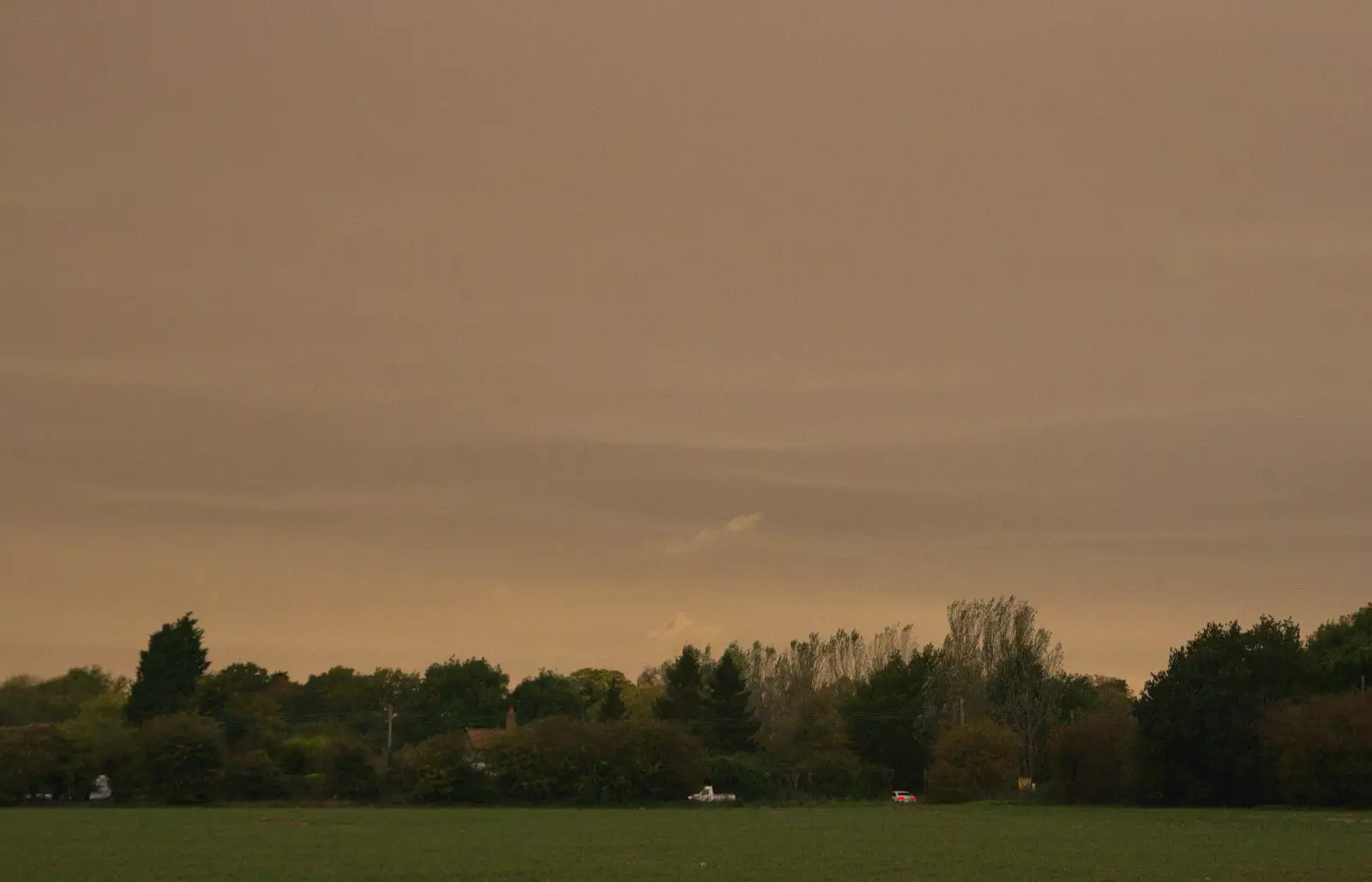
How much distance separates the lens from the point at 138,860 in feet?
102

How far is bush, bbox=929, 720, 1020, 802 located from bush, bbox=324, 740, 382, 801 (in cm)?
2965

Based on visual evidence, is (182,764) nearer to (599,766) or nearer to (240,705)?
(599,766)

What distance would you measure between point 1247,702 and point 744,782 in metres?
26.9

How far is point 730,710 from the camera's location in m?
99.6

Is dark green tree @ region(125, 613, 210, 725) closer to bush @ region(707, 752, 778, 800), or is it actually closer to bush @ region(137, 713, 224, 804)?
bush @ region(137, 713, 224, 804)

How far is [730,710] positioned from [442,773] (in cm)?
2917

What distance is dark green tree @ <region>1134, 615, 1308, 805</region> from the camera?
64438 mm

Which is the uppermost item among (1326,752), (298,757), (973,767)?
(1326,752)

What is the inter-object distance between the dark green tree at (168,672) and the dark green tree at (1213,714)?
62.1 m

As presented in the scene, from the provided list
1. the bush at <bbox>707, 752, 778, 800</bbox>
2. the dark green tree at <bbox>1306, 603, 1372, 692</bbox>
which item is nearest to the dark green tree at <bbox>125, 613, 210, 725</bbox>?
the bush at <bbox>707, 752, 778, 800</bbox>

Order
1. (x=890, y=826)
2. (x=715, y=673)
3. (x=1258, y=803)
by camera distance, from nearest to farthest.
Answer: (x=890, y=826) < (x=1258, y=803) < (x=715, y=673)

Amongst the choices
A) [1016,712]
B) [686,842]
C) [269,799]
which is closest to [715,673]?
[1016,712]

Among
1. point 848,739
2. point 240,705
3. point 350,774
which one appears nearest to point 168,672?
point 240,705

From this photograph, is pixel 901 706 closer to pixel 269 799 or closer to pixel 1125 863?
pixel 269 799
